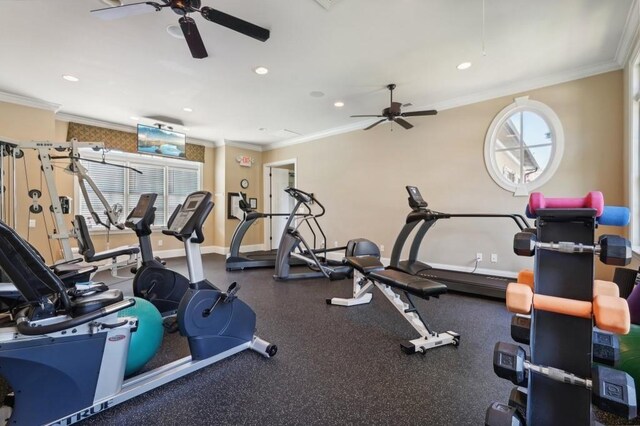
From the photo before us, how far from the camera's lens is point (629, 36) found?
290 cm

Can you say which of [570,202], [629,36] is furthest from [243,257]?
[629,36]

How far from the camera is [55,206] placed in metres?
3.43

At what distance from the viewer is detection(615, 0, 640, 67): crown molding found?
8.37ft

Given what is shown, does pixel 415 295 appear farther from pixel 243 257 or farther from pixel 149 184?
pixel 149 184

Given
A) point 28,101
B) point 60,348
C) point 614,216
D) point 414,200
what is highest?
point 28,101

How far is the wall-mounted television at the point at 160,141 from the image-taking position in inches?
217

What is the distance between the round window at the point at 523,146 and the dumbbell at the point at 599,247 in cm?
342

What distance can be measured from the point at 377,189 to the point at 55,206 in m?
4.89

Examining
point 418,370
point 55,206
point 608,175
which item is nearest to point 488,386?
point 418,370

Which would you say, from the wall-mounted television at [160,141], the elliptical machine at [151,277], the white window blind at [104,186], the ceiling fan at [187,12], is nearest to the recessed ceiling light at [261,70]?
the ceiling fan at [187,12]

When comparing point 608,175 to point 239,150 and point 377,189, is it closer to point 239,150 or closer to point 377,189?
point 377,189

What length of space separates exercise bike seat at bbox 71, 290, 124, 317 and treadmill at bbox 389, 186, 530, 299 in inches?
135

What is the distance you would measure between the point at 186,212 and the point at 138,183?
5.37 metres

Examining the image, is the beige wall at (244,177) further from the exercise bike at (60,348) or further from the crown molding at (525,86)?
the exercise bike at (60,348)
